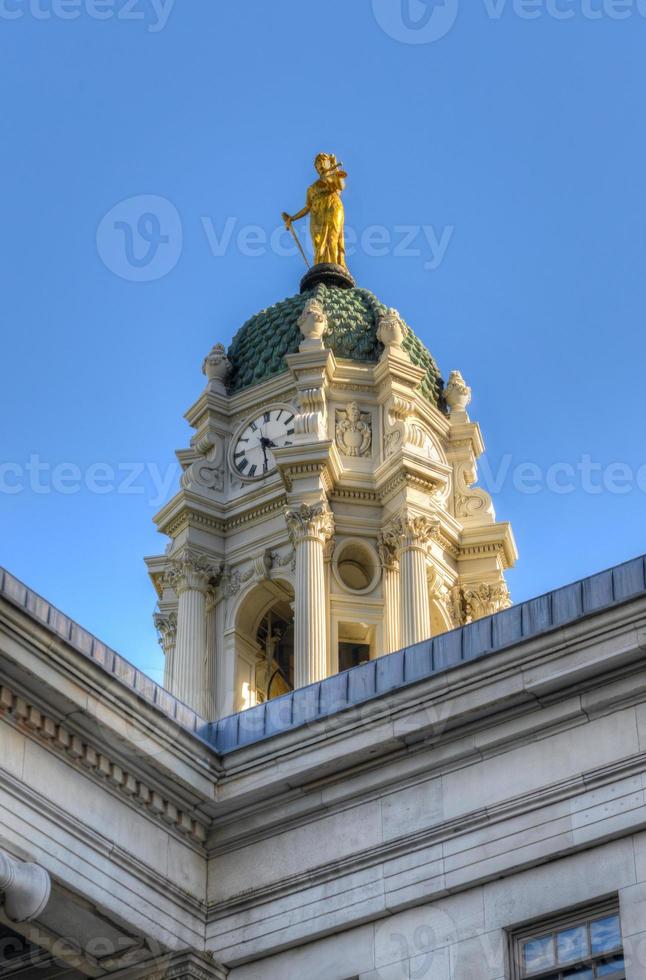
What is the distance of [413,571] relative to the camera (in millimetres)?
57750

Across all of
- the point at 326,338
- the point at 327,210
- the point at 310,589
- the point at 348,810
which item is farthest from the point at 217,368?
the point at 348,810

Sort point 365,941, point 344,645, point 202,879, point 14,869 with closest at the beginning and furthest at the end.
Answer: point 14,869 → point 365,941 → point 202,879 → point 344,645

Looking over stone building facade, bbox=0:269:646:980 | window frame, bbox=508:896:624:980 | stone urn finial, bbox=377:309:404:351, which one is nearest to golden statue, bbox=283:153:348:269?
stone urn finial, bbox=377:309:404:351

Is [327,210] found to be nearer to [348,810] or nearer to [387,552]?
[387,552]

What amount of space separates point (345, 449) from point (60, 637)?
32.0 metres

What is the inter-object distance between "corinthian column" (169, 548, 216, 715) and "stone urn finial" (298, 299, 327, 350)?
703 cm

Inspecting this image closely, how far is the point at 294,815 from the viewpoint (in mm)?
31672

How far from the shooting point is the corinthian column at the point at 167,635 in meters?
61.3

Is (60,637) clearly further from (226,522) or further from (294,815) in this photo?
(226,522)

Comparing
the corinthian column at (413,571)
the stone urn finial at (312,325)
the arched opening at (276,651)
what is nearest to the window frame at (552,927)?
the corinthian column at (413,571)

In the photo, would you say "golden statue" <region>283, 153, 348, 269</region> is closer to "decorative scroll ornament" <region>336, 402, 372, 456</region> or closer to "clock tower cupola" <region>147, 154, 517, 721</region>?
"clock tower cupola" <region>147, 154, 517, 721</region>

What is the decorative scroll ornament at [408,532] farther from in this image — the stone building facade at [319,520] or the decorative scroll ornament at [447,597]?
the decorative scroll ornament at [447,597]

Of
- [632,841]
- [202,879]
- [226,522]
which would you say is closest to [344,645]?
[226,522]

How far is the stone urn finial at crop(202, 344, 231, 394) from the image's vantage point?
6525 centimetres
